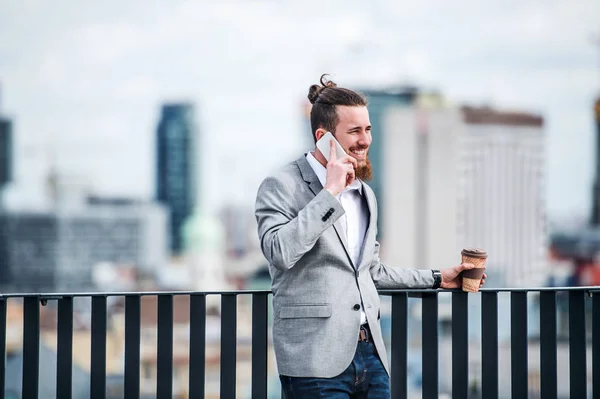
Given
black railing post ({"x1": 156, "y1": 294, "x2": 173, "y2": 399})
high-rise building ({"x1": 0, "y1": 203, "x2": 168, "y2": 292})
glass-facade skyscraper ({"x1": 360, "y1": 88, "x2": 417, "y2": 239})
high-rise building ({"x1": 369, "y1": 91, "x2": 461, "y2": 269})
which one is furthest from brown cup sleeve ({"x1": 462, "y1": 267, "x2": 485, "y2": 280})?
high-rise building ({"x1": 0, "y1": 203, "x2": 168, "y2": 292})

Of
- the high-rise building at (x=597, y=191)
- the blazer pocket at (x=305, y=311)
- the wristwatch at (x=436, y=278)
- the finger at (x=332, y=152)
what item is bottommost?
the blazer pocket at (x=305, y=311)

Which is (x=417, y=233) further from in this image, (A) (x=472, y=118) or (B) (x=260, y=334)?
→ (B) (x=260, y=334)

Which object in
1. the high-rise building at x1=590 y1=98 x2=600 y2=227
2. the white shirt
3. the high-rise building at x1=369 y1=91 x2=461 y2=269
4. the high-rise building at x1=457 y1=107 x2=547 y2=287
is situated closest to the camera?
the white shirt

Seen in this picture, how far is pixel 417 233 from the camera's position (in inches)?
5600

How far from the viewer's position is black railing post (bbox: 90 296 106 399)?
4.00 metres

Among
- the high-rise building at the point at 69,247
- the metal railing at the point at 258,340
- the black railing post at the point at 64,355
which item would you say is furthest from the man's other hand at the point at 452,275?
the high-rise building at the point at 69,247

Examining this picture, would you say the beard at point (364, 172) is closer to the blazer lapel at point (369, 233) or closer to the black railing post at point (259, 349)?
the blazer lapel at point (369, 233)

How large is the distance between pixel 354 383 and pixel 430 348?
1.24 meters

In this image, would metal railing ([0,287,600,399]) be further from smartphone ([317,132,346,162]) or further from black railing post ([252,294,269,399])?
smartphone ([317,132,346,162])

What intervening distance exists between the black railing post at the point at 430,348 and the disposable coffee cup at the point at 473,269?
317 millimetres

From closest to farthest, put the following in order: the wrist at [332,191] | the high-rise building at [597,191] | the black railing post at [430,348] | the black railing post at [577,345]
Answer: the wrist at [332,191]
the black railing post at [430,348]
the black railing post at [577,345]
the high-rise building at [597,191]

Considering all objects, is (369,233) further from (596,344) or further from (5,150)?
(5,150)

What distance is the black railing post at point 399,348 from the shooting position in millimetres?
4051

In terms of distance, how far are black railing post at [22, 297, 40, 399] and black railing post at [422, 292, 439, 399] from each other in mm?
1756
